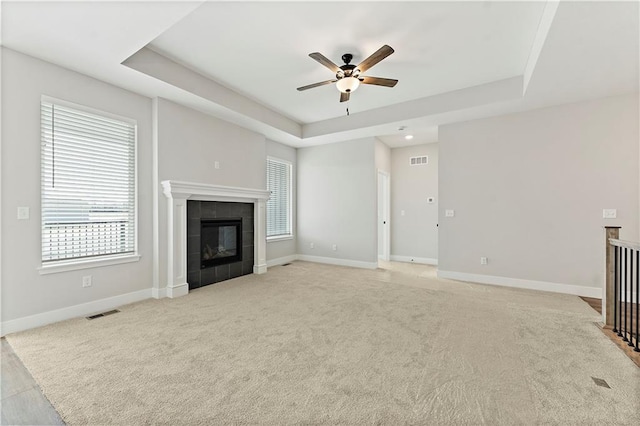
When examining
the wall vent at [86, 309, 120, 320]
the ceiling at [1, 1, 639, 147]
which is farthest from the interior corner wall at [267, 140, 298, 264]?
the wall vent at [86, 309, 120, 320]

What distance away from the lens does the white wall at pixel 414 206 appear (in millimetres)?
6447

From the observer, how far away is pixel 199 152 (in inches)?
171

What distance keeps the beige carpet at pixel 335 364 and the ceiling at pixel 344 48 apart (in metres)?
2.78

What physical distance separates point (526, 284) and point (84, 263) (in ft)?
20.0

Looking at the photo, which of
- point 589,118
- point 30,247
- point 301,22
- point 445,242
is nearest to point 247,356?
point 30,247

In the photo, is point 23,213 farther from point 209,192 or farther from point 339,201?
point 339,201

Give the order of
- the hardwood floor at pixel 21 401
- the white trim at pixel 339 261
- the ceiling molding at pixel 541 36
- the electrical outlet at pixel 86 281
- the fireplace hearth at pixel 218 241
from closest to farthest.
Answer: the hardwood floor at pixel 21 401
the ceiling molding at pixel 541 36
the electrical outlet at pixel 86 281
the fireplace hearth at pixel 218 241
the white trim at pixel 339 261

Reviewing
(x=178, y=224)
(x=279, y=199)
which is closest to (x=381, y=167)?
(x=279, y=199)

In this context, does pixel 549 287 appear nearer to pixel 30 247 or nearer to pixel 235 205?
pixel 235 205

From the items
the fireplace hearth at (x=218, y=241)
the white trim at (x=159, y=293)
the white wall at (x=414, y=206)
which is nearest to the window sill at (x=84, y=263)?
the white trim at (x=159, y=293)

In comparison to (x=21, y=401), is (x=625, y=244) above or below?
above

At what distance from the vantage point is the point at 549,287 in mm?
4141

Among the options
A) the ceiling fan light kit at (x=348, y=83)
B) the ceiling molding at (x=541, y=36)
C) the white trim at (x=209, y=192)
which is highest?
the ceiling molding at (x=541, y=36)

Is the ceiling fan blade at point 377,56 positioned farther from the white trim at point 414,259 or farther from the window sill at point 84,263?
the white trim at point 414,259
